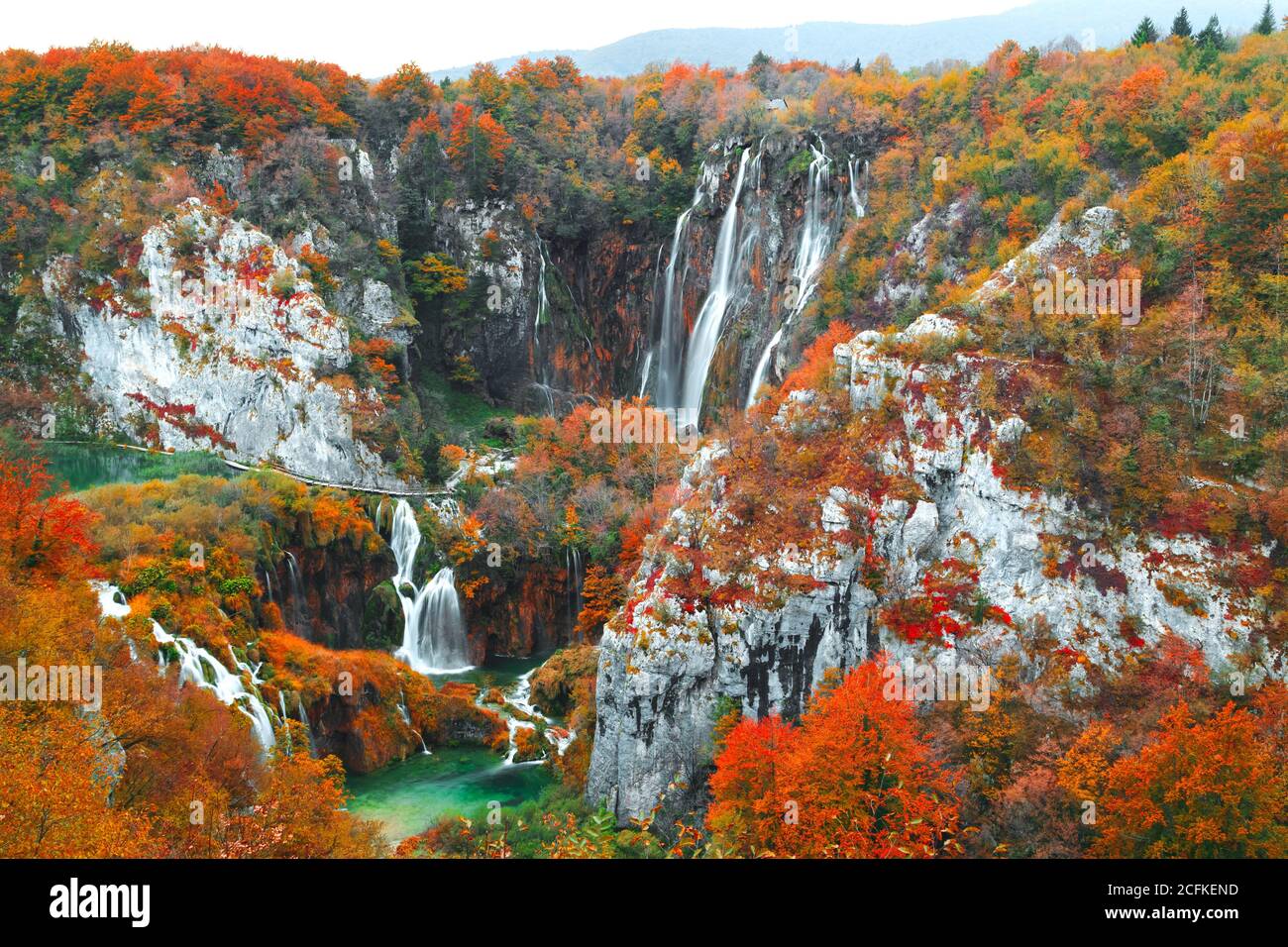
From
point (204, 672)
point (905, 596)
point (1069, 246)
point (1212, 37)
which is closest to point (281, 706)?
point (204, 672)

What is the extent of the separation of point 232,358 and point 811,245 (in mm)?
33821

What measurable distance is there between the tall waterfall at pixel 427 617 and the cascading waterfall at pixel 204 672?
494 inches

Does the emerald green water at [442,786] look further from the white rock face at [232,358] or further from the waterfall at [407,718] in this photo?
the white rock face at [232,358]

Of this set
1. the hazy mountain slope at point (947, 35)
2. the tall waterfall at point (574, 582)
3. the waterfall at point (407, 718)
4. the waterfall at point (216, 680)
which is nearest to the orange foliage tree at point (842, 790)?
the waterfall at point (216, 680)

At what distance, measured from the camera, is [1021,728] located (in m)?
25.1

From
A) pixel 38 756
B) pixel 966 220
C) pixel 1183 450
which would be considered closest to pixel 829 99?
pixel 966 220

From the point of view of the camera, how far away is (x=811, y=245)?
5278cm

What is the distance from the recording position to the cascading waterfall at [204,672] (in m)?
27.5

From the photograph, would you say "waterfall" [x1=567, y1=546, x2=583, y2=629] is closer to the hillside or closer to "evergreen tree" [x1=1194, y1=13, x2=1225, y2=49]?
the hillside

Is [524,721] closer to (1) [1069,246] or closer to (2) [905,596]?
(2) [905,596]

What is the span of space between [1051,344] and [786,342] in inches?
705

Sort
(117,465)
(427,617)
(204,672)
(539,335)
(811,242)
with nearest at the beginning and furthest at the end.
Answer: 1. (204,672)
2. (427,617)
3. (117,465)
4. (811,242)
5. (539,335)

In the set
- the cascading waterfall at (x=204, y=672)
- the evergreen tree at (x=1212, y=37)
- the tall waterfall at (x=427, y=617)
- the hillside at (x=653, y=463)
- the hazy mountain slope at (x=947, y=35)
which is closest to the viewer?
the hillside at (x=653, y=463)

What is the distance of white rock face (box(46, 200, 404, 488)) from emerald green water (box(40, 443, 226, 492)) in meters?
1.69
